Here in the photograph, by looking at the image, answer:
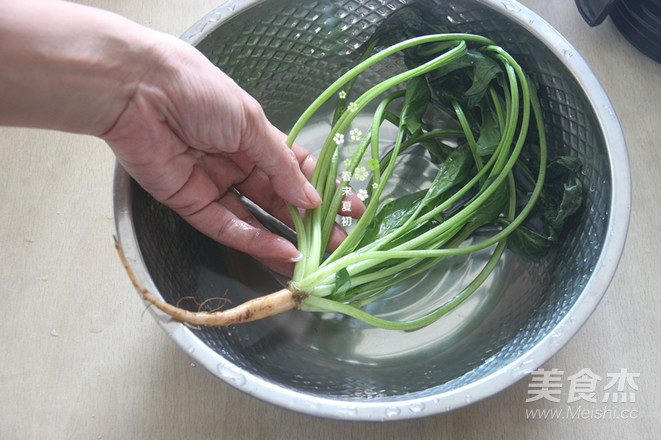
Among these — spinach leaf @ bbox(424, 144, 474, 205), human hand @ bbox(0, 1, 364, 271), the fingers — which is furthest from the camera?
spinach leaf @ bbox(424, 144, 474, 205)

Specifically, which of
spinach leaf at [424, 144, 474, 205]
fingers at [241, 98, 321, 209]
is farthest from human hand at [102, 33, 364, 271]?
spinach leaf at [424, 144, 474, 205]

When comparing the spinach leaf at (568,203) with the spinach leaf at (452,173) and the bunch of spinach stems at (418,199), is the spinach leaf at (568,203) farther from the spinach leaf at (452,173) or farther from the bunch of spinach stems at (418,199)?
the spinach leaf at (452,173)

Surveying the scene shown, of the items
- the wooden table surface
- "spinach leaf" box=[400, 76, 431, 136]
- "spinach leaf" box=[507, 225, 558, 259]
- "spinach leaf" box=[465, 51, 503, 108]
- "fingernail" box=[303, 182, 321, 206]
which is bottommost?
the wooden table surface

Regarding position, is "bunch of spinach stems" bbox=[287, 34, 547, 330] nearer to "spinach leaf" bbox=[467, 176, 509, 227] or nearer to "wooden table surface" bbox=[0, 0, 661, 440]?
"spinach leaf" bbox=[467, 176, 509, 227]

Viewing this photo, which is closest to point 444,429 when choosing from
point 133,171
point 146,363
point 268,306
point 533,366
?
point 533,366

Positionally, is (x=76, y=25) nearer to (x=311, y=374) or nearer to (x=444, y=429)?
(x=311, y=374)

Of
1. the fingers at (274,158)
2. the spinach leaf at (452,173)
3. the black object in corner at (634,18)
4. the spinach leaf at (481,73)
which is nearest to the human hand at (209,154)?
the fingers at (274,158)
